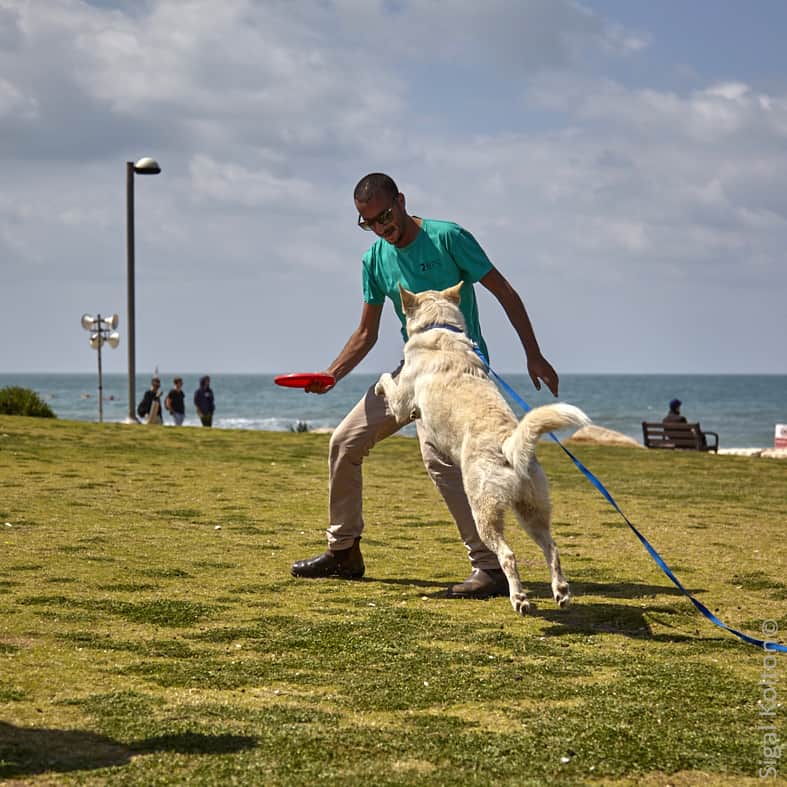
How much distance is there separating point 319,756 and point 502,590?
3.10 meters

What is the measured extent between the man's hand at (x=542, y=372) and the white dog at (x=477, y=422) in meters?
0.37

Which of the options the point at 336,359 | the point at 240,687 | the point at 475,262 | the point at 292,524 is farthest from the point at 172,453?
the point at 240,687

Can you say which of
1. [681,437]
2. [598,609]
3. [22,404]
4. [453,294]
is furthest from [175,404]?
[598,609]

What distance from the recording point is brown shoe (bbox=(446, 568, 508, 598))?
6270mm

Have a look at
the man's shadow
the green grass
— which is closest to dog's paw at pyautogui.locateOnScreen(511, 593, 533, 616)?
the green grass

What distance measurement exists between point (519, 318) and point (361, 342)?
3.99 ft

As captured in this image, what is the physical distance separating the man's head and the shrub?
18218 millimetres

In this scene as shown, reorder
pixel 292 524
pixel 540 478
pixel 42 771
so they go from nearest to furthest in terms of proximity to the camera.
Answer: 1. pixel 42 771
2. pixel 540 478
3. pixel 292 524

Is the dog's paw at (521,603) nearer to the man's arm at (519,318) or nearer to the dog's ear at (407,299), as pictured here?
the man's arm at (519,318)

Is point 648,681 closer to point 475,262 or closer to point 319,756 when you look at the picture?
point 319,756

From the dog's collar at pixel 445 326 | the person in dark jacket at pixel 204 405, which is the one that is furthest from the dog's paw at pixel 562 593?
the person in dark jacket at pixel 204 405

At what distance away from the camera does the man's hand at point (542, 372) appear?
627 centimetres

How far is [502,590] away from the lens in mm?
6383

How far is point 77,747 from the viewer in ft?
11.5
